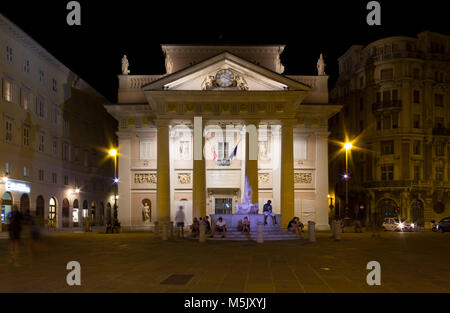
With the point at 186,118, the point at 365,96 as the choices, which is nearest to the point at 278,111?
the point at 186,118

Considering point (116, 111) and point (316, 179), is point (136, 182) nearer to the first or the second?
point (116, 111)

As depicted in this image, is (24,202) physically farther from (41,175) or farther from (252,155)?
(252,155)

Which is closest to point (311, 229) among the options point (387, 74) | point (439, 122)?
point (387, 74)

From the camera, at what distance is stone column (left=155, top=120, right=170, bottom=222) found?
4128cm

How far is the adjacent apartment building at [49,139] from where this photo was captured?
140 ft

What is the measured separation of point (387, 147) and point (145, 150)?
1199 inches

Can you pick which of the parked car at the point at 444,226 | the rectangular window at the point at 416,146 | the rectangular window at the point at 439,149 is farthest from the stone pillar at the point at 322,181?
the rectangular window at the point at 439,149

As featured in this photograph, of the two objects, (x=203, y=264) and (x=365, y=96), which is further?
(x=365, y=96)

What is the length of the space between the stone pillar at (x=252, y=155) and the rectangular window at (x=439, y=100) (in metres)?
30.2

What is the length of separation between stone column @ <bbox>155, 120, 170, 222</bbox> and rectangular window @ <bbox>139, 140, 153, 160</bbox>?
572cm

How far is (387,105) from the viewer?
202ft

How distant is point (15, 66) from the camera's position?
1726 inches
